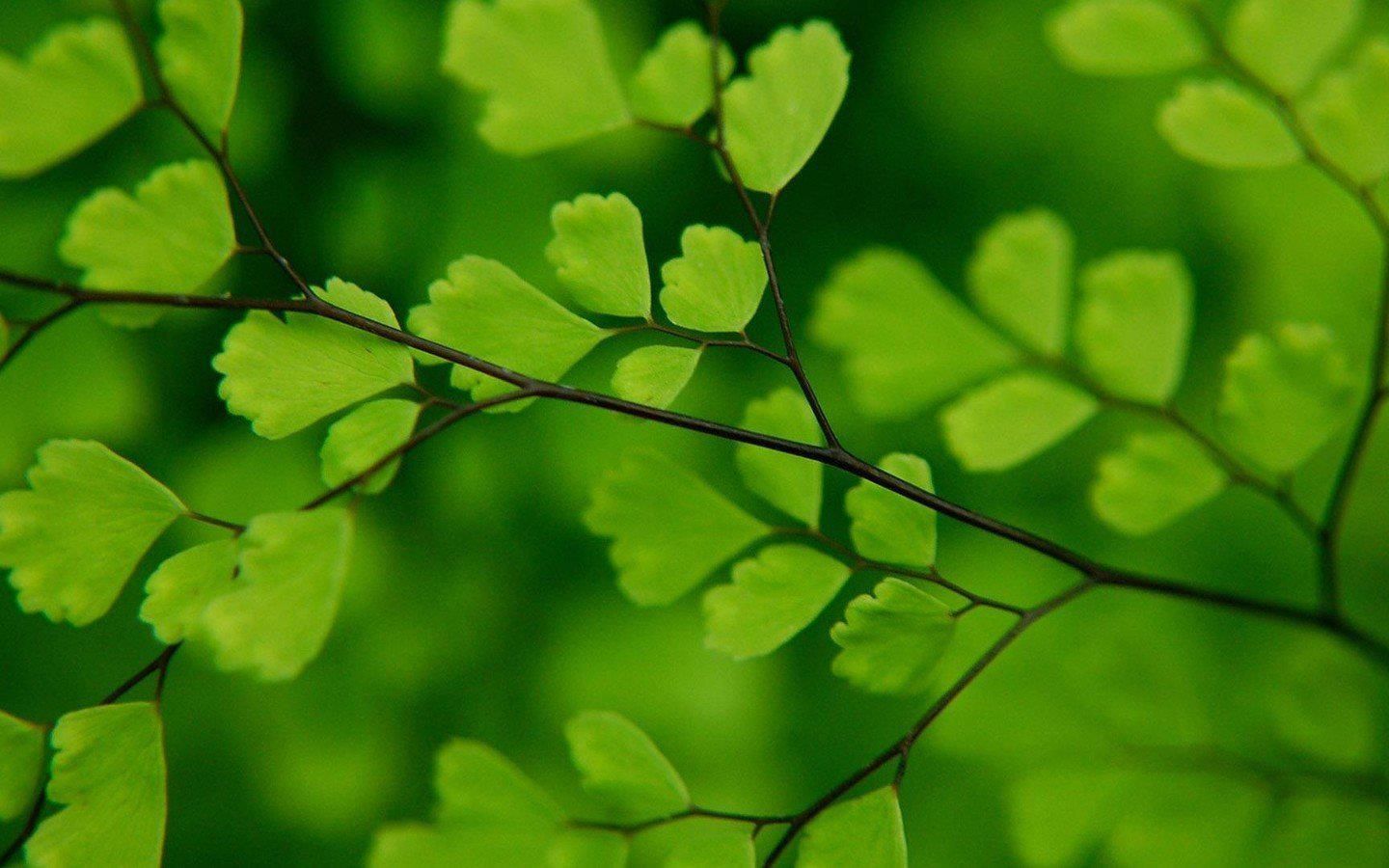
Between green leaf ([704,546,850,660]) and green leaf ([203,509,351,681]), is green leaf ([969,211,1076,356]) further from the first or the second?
green leaf ([203,509,351,681])

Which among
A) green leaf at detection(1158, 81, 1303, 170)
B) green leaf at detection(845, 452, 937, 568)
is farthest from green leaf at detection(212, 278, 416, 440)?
green leaf at detection(1158, 81, 1303, 170)

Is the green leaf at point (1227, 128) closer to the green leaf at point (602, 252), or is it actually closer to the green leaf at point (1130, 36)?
the green leaf at point (1130, 36)

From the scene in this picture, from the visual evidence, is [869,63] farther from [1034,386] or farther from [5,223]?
[5,223]

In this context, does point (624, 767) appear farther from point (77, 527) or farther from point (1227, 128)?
point (1227, 128)

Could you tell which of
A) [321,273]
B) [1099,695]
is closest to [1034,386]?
[1099,695]

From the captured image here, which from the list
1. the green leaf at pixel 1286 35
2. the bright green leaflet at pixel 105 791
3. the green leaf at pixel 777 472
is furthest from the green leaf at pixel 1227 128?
the bright green leaflet at pixel 105 791

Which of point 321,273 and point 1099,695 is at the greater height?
point 321,273
